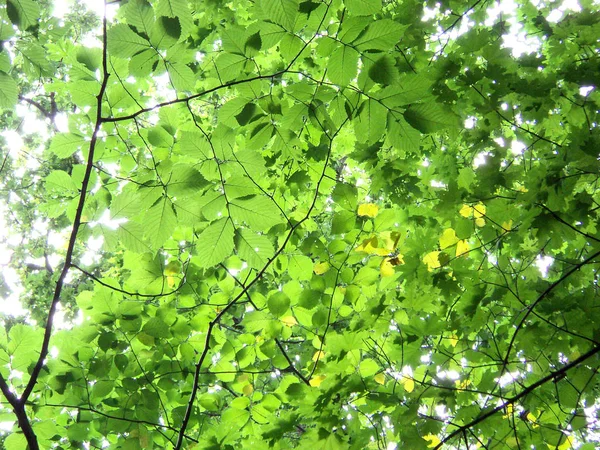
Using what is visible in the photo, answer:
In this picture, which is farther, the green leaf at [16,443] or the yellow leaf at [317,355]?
the yellow leaf at [317,355]

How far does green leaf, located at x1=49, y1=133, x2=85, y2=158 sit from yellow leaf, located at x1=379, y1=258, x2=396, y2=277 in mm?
1260

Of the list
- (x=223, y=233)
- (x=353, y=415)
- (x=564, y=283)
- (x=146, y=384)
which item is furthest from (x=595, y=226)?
(x=146, y=384)

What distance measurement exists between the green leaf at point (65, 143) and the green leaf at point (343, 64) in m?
0.91

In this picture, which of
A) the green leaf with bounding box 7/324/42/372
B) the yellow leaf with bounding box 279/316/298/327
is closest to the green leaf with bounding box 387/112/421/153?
the yellow leaf with bounding box 279/316/298/327

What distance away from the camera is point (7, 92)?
3.71 feet

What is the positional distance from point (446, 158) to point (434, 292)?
1.04 metres

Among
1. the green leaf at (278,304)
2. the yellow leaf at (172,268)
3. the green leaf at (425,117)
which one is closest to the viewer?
the green leaf at (425,117)

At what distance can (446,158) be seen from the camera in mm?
2578

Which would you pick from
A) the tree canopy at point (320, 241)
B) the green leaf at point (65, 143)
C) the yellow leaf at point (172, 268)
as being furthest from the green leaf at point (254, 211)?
the yellow leaf at point (172, 268)

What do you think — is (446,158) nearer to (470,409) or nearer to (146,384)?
(470,409)

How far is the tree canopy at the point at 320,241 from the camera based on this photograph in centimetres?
111

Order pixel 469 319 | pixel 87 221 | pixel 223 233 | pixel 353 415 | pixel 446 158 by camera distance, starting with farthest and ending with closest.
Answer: pixel 446 158
pixel 469 319
pixel 353 415
pixel 87 221
pixel 223 233

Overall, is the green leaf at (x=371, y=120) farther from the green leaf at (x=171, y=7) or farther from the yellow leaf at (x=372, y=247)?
the yellow leaf at (x=372, y=247)

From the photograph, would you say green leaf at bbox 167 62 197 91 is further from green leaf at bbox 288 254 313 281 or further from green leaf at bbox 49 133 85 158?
green leaf at bbox 288 254 313 281
